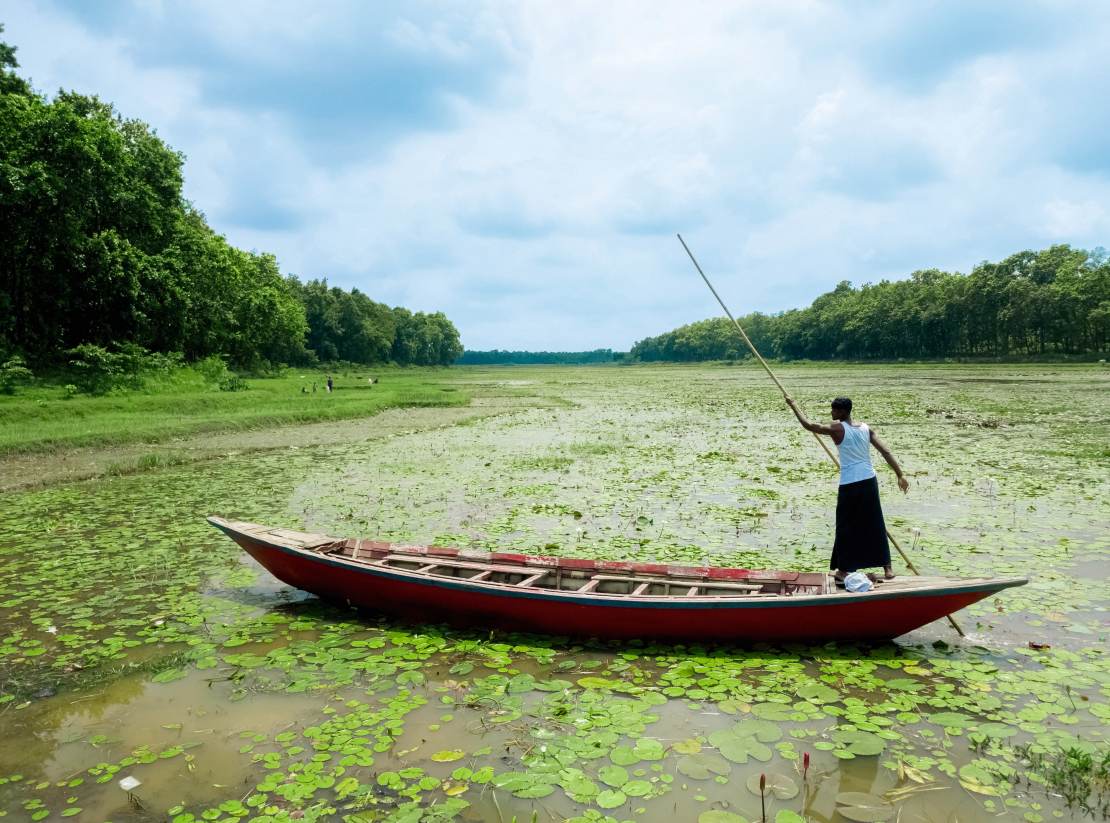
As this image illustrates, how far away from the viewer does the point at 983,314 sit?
2881 inches

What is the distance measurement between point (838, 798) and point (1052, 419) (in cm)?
2449

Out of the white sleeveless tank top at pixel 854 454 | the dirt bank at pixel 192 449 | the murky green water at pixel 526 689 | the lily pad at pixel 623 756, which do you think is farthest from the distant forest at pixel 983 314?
the lily pad at pixel 623 756

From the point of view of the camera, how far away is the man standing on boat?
6.20 metres

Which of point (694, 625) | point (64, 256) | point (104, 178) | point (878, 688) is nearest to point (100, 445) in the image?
point (64, 256)

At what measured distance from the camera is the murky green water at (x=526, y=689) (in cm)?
425

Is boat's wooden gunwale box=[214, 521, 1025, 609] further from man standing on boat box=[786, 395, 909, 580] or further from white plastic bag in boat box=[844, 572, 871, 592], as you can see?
man standing on boat box=[786, 395, 909, 580]

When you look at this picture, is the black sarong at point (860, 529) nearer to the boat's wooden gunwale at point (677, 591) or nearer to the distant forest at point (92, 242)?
the boat's wooden gunwale at point (677, 591)

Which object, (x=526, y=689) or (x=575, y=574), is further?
(x=575, y=574)

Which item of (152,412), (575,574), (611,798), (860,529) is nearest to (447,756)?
(611,798)

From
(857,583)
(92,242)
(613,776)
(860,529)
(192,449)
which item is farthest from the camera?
(92,242)

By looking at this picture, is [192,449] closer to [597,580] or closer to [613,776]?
[597,580]

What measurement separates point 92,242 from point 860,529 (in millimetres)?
32490

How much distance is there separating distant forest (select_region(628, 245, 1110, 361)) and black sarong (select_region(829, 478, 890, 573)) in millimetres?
72688

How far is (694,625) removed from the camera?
609cm
